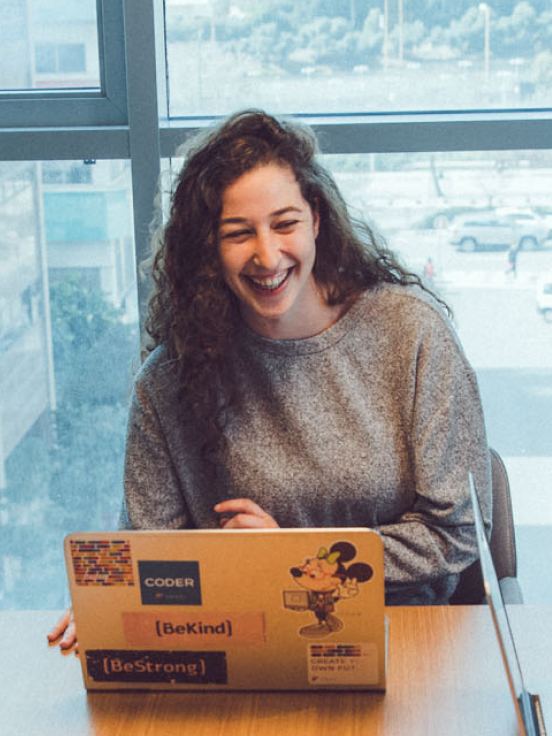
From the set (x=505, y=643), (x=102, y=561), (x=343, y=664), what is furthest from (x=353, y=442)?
(x=505, y=643)

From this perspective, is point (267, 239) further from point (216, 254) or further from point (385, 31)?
point (385, 31)

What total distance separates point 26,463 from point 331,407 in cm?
117

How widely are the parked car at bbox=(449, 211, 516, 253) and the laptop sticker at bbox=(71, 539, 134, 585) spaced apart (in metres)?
1.54

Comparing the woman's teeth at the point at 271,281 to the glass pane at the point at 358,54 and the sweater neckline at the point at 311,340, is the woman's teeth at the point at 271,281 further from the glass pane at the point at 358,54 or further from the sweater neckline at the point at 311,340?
the glass pane at the point at 358,54

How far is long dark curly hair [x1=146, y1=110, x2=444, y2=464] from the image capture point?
1.71m

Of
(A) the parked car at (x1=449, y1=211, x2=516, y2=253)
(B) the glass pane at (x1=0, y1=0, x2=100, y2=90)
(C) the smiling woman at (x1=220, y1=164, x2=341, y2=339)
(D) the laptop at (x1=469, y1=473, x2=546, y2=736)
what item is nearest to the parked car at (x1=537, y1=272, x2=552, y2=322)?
(A) the parked car at (x1=449, y1=211, x2=516, y2=253)

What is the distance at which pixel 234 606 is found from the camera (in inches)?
44.4

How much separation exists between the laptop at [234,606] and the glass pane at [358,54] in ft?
4.99

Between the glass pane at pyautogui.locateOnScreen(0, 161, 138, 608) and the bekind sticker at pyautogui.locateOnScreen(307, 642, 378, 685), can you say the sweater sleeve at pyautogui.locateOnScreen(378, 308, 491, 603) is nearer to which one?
the bekind sticker at pyautogui.locateOnScreen(307, 642, 378, 685)

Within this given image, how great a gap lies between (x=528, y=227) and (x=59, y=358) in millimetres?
1306

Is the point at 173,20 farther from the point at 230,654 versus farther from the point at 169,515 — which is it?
the point at 230,654

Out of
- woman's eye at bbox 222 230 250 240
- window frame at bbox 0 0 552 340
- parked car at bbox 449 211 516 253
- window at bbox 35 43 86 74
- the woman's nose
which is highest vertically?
window at bbox 35 43 86 74

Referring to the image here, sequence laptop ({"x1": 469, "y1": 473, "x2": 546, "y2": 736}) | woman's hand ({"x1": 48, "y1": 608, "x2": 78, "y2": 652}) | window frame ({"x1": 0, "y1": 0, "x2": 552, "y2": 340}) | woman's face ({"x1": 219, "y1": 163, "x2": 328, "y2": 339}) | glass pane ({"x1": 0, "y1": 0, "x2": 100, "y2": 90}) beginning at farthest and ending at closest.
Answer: glass pane ({"x1": 0, "y1": 0, "x2": 100, "y2": 90}) → window frame ({"x1": 0, "y1": 0, "x2": 552, "y2": 340}) → woman's face ({"x1": 219, "y1": 163, "x2": 328, "y2": 339}) → woman's hand ({"x1": 48, "y1": 608, "x2": 78, "y2": 652}) → laptop ({"x1": 469, "y1": 473, "x2": 546, "y2": 736})

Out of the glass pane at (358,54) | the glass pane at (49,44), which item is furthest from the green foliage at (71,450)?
the glass pane at (358,54)
